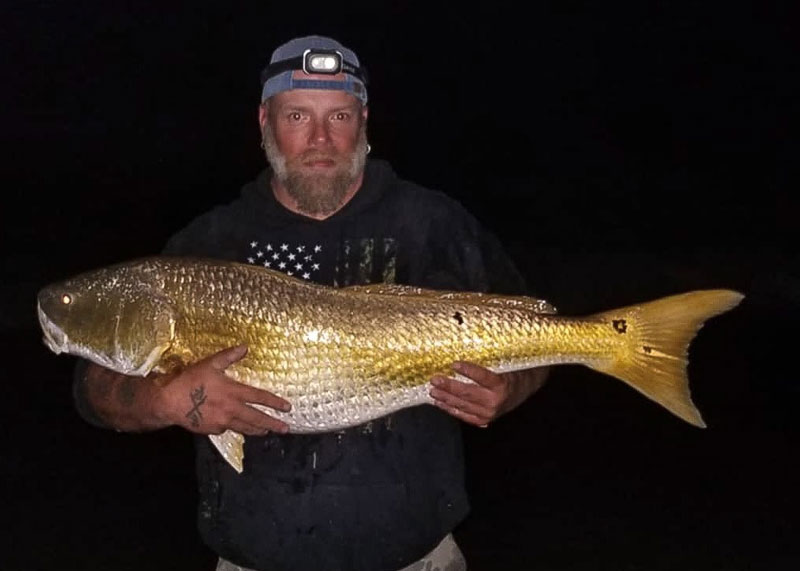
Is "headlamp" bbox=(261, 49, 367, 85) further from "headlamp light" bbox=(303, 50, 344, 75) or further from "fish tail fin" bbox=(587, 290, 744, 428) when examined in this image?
"fish tail fin" bbox=(587, 290, 744, 428)

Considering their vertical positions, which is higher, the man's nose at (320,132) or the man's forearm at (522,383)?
the man's nose at (320,132)

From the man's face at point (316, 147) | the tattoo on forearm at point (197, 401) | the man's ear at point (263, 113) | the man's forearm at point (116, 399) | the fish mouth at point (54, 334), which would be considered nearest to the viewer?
the tattoo on forearm at point (197, 401)

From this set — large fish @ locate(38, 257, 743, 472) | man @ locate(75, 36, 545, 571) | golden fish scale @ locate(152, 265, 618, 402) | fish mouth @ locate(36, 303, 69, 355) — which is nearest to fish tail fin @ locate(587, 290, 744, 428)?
large fish @ locate(38, 257, 743, 472)

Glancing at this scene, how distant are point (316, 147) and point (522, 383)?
1144 millimetres

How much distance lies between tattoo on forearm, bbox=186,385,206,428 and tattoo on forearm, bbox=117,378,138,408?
274 millimetres

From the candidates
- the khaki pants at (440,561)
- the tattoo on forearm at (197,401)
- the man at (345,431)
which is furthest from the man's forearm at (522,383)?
the tattoo on forearm at (197,401)

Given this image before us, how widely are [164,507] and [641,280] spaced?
602 inches

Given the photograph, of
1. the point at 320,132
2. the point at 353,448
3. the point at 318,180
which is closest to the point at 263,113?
the point at 320,132

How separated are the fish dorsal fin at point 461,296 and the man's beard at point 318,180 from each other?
422 millimetres

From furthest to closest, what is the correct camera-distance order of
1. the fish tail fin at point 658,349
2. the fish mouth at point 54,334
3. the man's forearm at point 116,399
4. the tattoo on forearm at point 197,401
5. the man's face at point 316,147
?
the man's face at point 316,147
the fish mouth at point 54,334
the fish tail fin at point 658,349
the man's forearm at point 116,399
the tattoo on forearm at point 197,401

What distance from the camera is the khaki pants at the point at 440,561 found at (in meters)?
3.77

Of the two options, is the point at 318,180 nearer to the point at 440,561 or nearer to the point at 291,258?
the point at 291,258

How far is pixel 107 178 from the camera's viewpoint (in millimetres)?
41781

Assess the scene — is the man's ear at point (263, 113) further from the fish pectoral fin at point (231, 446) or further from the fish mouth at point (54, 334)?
the fish pectoral fin at point (231, 446)
